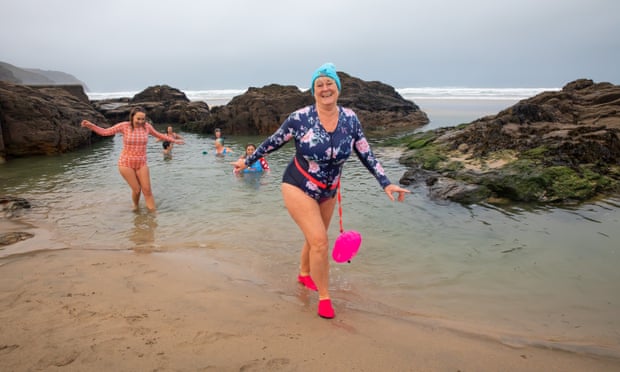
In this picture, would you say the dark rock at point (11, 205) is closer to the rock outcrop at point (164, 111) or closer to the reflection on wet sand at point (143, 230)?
the reflection on wet sand at point (143, 230)

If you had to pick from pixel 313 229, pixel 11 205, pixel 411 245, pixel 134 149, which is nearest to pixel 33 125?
pixel 11 205

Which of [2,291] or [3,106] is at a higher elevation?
[3,106]

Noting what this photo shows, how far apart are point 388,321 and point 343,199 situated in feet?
18.4

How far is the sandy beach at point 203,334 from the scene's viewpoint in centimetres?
262

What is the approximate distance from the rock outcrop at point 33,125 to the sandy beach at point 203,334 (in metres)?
14.0

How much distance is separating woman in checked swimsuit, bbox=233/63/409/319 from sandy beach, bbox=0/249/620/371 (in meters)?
0.54

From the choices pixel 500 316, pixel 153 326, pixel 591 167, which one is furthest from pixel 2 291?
pixel 591 167

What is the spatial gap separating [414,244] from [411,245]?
0.07 metres

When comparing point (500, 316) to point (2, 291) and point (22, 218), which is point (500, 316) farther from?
point (22, 218)

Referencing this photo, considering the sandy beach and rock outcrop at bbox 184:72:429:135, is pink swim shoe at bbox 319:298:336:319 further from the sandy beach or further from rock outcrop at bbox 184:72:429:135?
rock outcrop at bbox 184:72:429:135

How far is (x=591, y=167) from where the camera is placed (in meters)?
9.29

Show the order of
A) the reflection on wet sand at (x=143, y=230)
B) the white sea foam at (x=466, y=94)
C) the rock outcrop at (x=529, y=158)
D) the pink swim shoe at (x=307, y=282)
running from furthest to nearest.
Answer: the white sea foam at (x=466, y=94) → the rock outcrop at (x=529, y=158) → the reflection on wet sand at (x=143, y=230) → the pink swim shoe at (x=307, y=282)

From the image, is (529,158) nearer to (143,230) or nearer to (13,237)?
(143,230)

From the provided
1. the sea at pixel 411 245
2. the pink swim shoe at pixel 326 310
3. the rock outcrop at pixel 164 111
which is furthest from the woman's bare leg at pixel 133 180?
the rock outcrop at pixel 164 111
